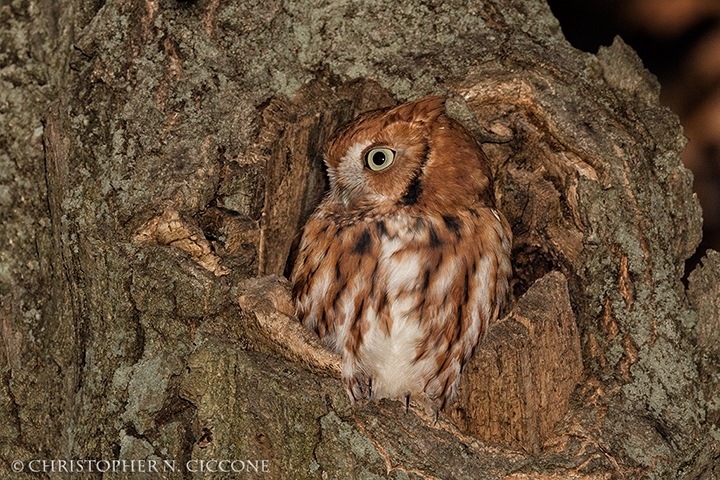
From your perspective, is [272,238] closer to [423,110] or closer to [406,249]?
[406,249]

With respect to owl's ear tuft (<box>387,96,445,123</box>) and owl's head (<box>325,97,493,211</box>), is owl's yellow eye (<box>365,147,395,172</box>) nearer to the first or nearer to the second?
owl's head (<box>325,97,493,211</box>)

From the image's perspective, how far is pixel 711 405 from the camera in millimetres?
2990

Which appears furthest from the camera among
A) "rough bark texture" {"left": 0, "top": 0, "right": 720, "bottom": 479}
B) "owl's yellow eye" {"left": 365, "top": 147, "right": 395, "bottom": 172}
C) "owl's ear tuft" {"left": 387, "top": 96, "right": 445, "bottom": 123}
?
"owl's yellow eye" {"left": 365, "top": 147, "right": 395, "bottom": 172}

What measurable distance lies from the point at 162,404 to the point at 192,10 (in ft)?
3.88

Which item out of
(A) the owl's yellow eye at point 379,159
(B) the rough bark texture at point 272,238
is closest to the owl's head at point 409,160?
(A) the owl's yellow eye at point 379,159

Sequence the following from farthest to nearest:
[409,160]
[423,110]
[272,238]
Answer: [272,238] → [409,160] → [423,110]

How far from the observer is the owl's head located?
3.06 m

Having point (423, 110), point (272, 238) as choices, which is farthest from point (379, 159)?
point (272, 238)

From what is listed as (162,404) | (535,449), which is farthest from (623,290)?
(162,404)

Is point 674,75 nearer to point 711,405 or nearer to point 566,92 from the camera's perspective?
point 566,92

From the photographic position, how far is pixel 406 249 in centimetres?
309

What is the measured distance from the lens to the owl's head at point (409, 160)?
306 cm

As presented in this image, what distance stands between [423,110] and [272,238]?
26.3 inches

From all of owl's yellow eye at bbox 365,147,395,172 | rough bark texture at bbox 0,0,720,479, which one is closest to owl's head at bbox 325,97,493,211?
owl's yellow eye at bbox 365,147,395,172
